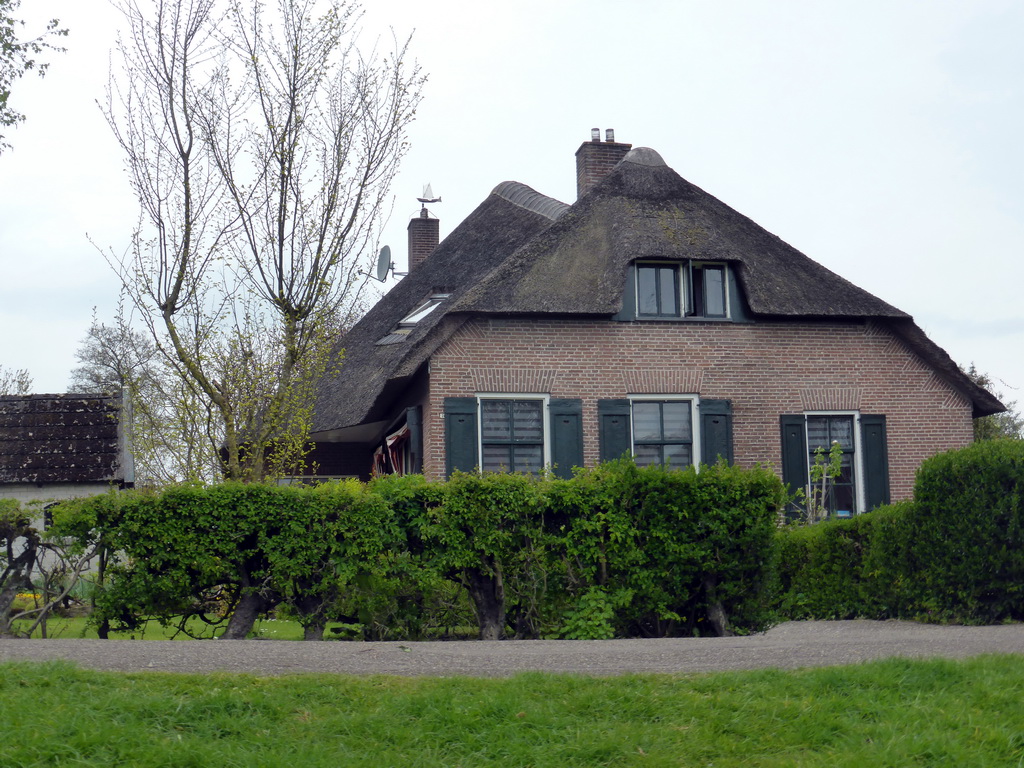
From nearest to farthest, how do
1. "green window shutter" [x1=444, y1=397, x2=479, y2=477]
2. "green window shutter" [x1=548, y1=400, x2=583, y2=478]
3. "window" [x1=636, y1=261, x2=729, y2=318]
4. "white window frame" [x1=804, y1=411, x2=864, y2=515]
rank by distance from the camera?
"green window shutter" [x1=444, y1=397, x2=479, y2=477] < "green window shutter" [x1=548, y1=400, x2=583, y2=478] < "white window frame" [x1=804, y1=411, x2=864, y2=515] < "window" [x1=636, y1=261, x2=729, y2=318]

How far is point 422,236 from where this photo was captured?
26.3 m

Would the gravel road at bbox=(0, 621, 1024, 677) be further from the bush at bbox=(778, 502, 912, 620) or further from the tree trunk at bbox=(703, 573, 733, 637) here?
the bush at bbox=(778, 502, 912, 620)

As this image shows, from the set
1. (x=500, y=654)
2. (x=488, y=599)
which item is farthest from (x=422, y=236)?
(x=500, y=654)

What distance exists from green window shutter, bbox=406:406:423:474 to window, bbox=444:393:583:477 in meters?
0.70

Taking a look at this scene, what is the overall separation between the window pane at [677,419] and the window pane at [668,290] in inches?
55.0

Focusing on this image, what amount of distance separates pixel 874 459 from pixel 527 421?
17.3ft

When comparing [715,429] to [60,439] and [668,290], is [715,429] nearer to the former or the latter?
[668,290]

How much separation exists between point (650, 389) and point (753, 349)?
1.75 meters

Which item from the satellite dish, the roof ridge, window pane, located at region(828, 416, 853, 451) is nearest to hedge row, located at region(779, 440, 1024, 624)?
window pane, located at region(828, 416, 853, 451)

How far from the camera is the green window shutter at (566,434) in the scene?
50.6ft

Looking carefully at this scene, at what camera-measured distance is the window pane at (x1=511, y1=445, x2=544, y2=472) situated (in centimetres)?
1543

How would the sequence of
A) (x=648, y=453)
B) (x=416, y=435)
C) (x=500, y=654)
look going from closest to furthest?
(x=500, y=654), (x=416, y=435), (x=648, y=453)

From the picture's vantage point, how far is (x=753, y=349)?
16453 mm

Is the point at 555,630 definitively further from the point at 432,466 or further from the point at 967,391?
the point at 967,391
